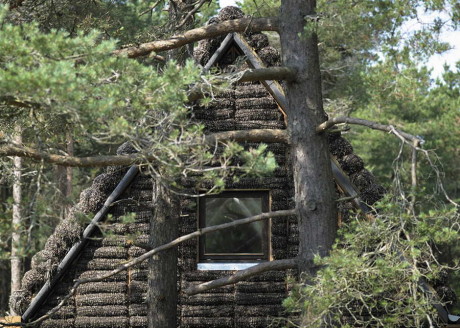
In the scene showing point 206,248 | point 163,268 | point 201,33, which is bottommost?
point 163,268

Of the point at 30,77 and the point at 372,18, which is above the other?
the point at 372,18

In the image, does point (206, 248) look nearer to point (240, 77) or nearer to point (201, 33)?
point (201, 33)

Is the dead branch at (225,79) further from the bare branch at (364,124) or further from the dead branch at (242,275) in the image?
the dead branch at (242,275)

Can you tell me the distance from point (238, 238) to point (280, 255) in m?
0.72

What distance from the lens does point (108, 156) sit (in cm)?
800

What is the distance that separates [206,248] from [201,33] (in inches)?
148

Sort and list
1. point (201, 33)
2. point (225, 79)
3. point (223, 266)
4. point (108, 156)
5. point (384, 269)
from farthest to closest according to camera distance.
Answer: point (223, 266) → point (201, 33) → point (108, 156) → point (225, 79) → point (384, 269)

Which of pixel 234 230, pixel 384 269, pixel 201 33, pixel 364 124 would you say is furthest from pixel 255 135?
pixel 234 230

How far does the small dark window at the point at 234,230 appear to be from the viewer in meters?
11.2

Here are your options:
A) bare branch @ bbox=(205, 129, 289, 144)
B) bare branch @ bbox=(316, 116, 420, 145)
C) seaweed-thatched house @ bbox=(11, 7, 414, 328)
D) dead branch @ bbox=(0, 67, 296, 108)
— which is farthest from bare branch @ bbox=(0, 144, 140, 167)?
seaweed-thatched house @ bbox=(11, 7, 414, 328)

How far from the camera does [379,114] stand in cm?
2806

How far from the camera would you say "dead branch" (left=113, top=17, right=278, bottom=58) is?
8617 millimetres

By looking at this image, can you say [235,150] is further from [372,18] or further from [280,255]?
[280,255]

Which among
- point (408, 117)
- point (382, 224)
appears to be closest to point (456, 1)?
point (382, 224)
